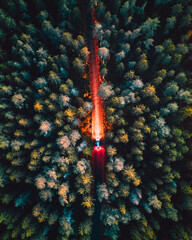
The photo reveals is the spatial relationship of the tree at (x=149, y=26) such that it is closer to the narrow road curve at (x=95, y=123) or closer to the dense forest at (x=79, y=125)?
the dense forest at (x=79, y=125)

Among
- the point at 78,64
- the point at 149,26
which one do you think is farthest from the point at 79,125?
the point at 149,26

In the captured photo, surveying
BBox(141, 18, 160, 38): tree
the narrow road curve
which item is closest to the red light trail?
the narrow road curve

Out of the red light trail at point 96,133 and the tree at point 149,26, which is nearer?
the tree at point 149,26

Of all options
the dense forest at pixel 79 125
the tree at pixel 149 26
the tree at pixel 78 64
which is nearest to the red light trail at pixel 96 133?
the dense forest at pixel 79 125

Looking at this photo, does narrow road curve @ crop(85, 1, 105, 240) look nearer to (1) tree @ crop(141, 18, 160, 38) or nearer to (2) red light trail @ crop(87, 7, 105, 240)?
(2) red light trail @ crop(87, 7, 105, 240)

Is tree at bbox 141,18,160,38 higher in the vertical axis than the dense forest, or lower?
higher
